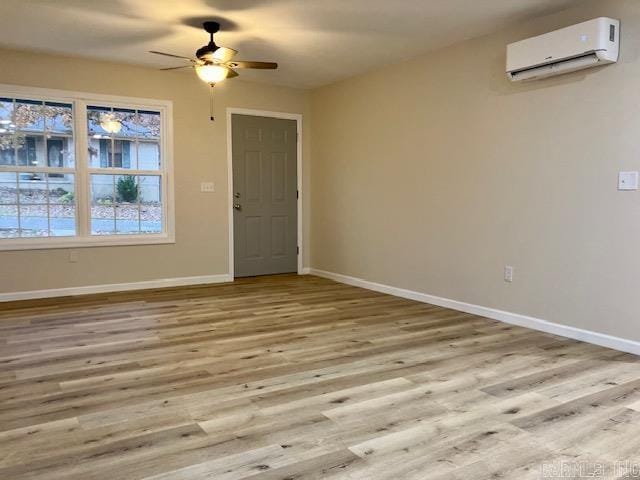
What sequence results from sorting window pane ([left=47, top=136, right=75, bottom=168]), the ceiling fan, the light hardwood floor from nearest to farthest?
1. the light hardwood floor
2. the ceiling fan
3. window pane ([left=47, top=136, right=75, bottom=168])

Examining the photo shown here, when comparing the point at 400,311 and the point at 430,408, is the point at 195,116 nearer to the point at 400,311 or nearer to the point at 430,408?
the point at 400,311

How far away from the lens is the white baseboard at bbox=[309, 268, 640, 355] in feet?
11.3

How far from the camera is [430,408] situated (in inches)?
96.9

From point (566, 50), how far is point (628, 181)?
100 cm

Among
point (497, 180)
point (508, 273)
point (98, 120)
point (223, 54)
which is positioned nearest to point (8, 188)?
point (98, 120)

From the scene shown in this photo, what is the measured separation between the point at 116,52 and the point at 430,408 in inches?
176

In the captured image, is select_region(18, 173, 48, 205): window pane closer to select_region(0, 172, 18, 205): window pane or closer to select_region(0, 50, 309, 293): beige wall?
select_region(0, 172, 18, 205): window pane

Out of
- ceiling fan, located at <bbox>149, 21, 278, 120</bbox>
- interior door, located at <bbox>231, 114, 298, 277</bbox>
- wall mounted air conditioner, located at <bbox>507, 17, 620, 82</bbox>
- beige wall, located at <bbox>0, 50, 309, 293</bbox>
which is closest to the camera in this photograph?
wall mounted air conditioner, located at <bbox>507, 17, 620, 82</bbox>

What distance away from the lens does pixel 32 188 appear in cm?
513

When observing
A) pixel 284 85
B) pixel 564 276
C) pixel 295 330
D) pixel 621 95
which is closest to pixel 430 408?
pixel 295 330

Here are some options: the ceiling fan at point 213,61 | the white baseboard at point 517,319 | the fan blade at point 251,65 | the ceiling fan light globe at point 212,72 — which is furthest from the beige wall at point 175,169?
the white baseboard at point 517,319

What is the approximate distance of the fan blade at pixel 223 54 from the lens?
13.5ft

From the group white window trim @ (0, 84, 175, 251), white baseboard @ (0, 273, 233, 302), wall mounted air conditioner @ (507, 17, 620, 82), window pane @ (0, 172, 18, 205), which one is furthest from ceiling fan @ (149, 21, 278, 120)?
white baseboard @ (0, 273, 233, 302)

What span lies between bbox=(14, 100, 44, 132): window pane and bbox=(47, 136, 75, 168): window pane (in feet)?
0.55
